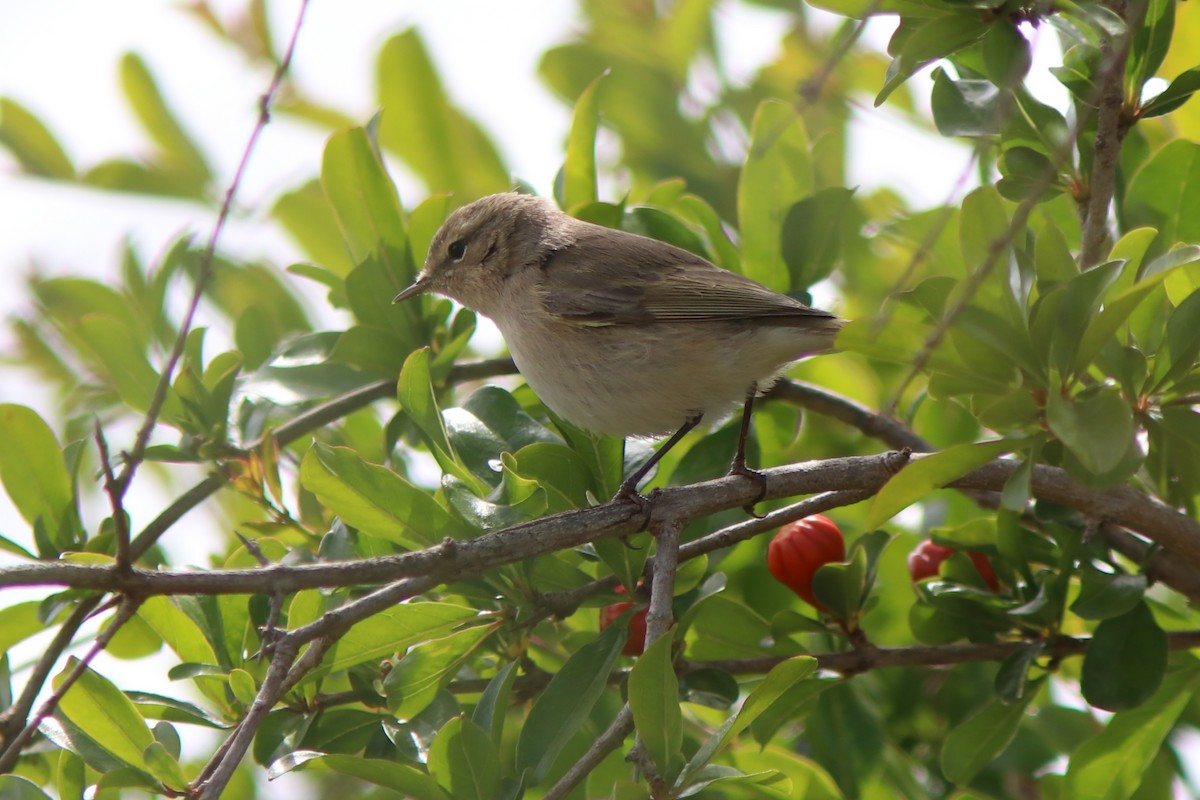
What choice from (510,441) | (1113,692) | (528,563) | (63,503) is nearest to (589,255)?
(510,441)

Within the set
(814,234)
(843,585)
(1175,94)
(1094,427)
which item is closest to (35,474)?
(843,585)

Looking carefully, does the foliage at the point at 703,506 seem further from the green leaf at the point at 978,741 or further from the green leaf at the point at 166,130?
the green leaf at the point at 166,130

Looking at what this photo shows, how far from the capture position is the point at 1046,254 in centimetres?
234

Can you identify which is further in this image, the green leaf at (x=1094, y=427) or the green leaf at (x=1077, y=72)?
the green leaf at (x=1077, y=72)

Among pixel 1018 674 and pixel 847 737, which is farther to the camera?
pixel 847 737

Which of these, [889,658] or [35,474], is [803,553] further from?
[35,474]

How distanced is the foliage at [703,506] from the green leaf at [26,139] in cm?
1

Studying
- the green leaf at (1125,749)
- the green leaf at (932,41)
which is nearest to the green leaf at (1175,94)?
the green leaf at (932,41)

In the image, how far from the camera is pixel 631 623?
9.16 ft

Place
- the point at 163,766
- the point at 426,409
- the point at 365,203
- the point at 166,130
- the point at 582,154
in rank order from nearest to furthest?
1. the point at 163,766
2. the point at 426,409
3. the point at 365,203
4. the point at 582,154
5. the point at 166,130

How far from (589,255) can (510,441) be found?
1154 millimetres

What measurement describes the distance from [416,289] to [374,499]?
1.13 metres

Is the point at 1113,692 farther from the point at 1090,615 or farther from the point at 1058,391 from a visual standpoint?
the point at 1058,391

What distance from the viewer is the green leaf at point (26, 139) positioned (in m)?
4.13
